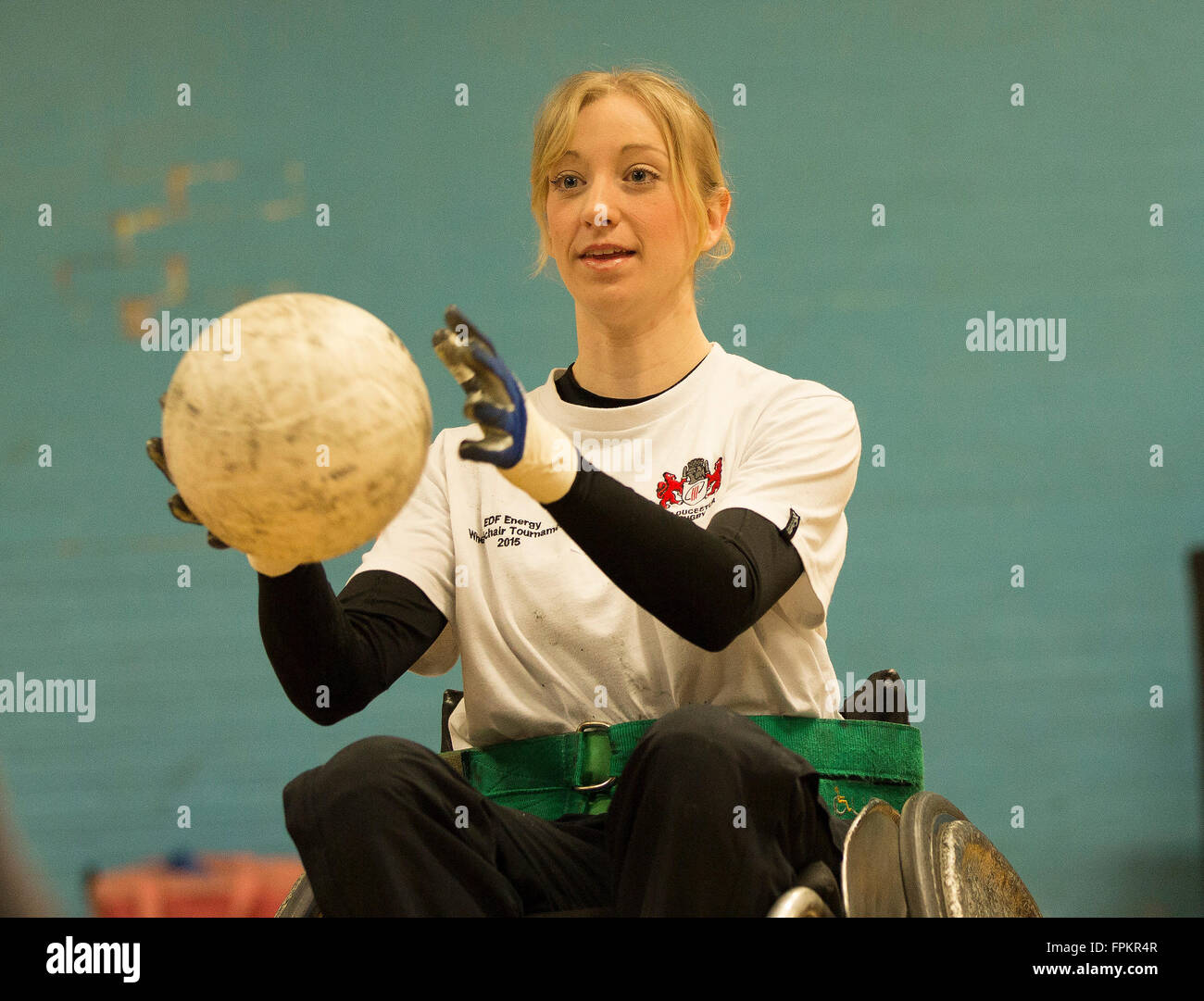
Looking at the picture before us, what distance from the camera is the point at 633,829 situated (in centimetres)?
131

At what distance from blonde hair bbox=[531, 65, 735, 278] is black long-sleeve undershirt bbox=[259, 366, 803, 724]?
0.54 metres

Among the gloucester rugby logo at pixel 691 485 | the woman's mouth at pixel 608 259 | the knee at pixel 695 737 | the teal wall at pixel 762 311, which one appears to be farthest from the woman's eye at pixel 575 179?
the teal wall at pixel 762 311

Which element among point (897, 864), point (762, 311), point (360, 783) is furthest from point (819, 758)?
point (762, 311)

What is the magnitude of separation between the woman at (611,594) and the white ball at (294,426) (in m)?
0.08

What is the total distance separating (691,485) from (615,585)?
21 cm

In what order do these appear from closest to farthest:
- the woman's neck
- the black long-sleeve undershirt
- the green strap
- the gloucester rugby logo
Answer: the black long-sleeve undershirt < the green strap < the gloucester rugby logo < the woman's neck

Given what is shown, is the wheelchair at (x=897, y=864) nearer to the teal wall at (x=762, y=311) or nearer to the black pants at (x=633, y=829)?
the black pants at (x=633, y=829)

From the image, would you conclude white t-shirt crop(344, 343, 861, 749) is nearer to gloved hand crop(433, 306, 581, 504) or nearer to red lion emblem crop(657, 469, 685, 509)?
red lion emblem crop(657, 469, 685, 509)

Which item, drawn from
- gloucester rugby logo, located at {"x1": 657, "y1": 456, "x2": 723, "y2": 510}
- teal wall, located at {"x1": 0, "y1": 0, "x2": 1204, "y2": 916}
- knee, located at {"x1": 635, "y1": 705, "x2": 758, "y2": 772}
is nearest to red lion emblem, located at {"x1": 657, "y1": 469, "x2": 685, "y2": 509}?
gloucester rugby logo, located at {"x1": 657, "y1": 456, "x2": 723, "y2": 510}

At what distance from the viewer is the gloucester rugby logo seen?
1752 millimetres

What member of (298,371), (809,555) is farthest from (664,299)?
(298,371)

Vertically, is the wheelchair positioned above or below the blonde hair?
below

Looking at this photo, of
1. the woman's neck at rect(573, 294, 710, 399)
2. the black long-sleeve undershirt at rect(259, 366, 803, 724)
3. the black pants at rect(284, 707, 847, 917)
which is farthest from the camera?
the woman's neck at rect(573, 294, 710, 399)

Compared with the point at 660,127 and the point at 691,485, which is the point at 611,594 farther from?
the point at 660,127
